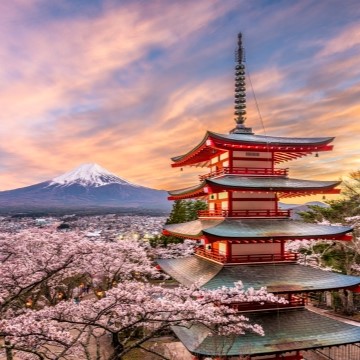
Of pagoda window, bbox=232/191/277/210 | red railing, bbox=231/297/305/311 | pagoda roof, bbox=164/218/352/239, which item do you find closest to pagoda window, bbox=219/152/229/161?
pagoda window, bbox=232/191/277/210

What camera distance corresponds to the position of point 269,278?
14.0 metres

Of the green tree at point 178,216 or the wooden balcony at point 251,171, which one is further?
the green tree at point 178,216

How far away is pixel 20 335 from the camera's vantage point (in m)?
8.67

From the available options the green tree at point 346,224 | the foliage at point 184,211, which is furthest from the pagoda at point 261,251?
the foliage at point 184,211

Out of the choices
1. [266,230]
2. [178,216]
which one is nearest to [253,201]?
[266,230]

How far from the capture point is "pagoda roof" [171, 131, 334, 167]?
15.1m

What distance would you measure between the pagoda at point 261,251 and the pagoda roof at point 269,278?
4 centimetres

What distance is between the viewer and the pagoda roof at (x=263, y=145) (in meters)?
15.1

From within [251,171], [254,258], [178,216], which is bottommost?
[254,258]

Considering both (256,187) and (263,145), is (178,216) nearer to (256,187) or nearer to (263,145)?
(263,145)

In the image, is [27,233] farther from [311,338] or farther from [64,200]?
[64,200]

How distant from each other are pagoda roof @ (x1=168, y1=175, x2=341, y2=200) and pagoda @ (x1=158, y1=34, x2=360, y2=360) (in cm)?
4

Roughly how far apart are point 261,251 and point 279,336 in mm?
3632

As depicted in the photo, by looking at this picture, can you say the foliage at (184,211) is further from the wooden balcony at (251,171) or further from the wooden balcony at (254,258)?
the wooden balcony at (254,258)
